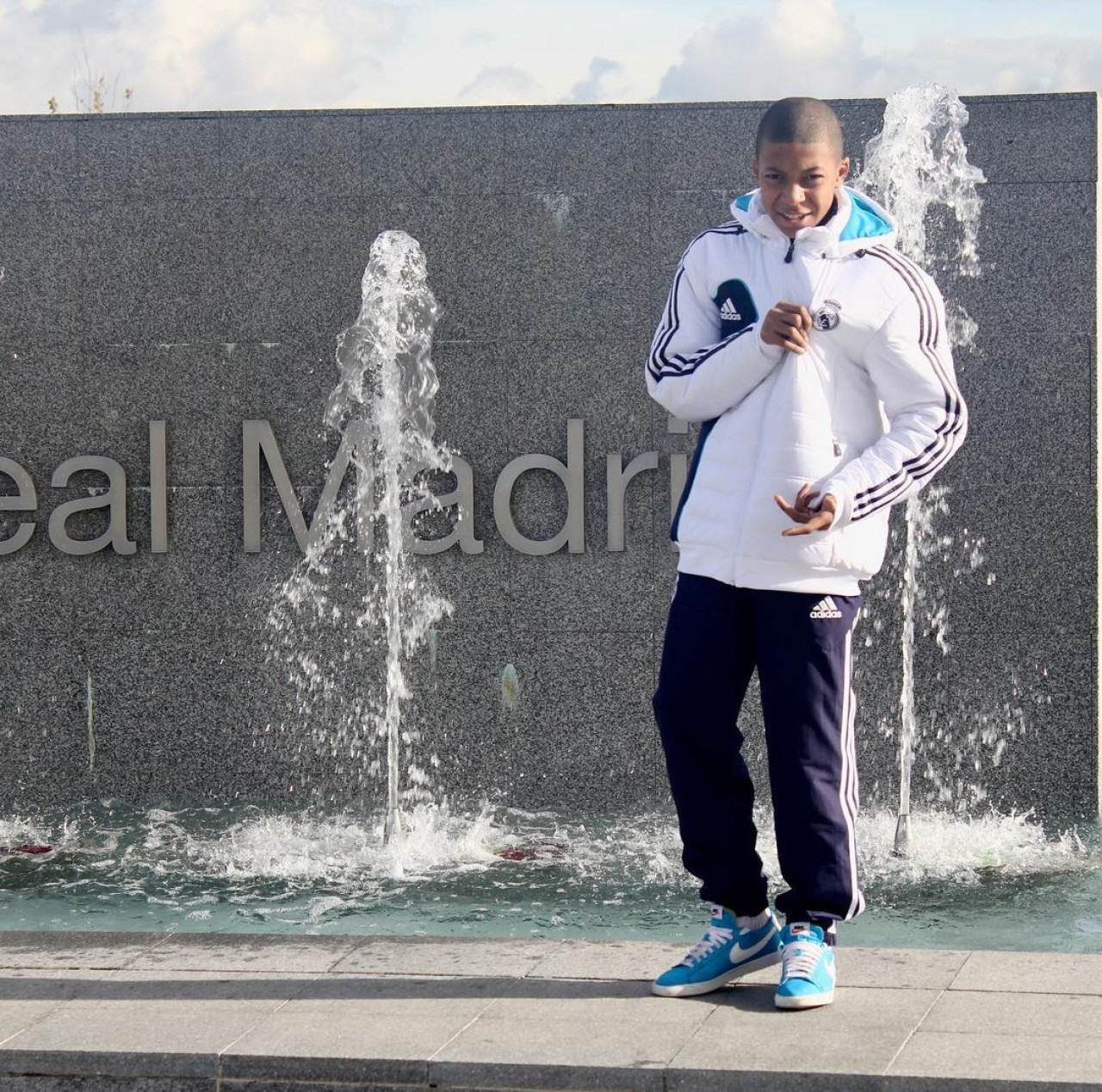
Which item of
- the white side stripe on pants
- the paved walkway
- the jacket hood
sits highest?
the jacket hood

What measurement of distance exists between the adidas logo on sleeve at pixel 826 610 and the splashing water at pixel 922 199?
286 cm

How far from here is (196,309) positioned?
654cm

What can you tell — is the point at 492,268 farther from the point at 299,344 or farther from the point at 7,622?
the point at 7,622

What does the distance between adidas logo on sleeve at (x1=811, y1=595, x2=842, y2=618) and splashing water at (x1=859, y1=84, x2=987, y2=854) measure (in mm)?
2861

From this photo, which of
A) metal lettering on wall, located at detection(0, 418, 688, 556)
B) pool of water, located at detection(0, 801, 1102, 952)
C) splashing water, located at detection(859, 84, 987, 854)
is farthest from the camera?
metal lettering on wall, located at detection(0, 418, 688, 556)

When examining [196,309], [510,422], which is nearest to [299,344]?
[196,309]

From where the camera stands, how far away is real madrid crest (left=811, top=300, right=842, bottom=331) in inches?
136

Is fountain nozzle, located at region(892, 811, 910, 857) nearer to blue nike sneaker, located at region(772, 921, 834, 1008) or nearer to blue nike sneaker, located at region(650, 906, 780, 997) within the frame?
blue nike sneaker, located at region(650, 906, 780, 997)

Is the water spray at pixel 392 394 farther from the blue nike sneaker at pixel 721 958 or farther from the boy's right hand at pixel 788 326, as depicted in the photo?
the boy's right hand at pixel 788 326

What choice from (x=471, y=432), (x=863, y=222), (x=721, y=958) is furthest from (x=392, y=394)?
(x=721, y=958)

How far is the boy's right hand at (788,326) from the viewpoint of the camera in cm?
336

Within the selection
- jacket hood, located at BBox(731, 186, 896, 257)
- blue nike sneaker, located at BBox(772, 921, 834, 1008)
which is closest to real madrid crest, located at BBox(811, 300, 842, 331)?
jacket hood, located at BBox(731, 186, 896, 257)

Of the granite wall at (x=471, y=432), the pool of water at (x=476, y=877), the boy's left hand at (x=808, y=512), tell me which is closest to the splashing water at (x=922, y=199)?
the granite wall at (x=471, y=432)

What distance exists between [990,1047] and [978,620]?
3449 millimetres
